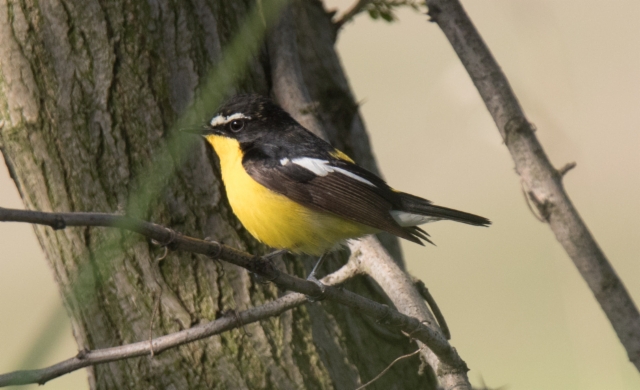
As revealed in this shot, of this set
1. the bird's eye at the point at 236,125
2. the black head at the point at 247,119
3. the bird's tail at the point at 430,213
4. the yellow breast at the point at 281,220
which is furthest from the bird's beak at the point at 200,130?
the bird's tail at the point at 430,213

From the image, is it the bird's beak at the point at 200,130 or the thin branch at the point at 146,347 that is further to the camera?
the bird's beak at the point at 200,130

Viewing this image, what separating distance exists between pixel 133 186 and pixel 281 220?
2.42 ft

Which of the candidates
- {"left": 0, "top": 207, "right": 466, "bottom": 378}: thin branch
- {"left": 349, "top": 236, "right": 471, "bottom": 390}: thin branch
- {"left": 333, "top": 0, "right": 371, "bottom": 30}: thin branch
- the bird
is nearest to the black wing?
the bird

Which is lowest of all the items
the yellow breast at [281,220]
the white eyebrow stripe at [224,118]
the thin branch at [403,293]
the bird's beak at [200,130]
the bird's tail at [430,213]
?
the thin branch at [403,293]

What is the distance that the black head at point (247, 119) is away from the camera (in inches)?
138

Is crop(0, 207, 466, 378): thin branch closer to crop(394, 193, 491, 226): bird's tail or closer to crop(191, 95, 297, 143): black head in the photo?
crop(394, 193, 491, 226): bird's tail

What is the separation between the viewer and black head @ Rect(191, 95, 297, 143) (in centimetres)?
350

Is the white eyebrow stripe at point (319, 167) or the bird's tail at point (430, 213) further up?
the white eyebrow stripe at point (319, 167)

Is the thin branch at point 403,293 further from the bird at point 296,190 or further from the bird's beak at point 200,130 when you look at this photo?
the bird's beak at point 200,130

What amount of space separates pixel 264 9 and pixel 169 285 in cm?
167

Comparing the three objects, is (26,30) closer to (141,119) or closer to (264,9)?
(141,119)

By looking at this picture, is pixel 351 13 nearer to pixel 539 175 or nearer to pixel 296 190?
pixel 296 190

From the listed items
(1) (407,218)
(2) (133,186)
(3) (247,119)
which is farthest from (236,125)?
(1) (407,218)

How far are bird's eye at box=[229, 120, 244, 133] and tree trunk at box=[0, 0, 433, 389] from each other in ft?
0.65
